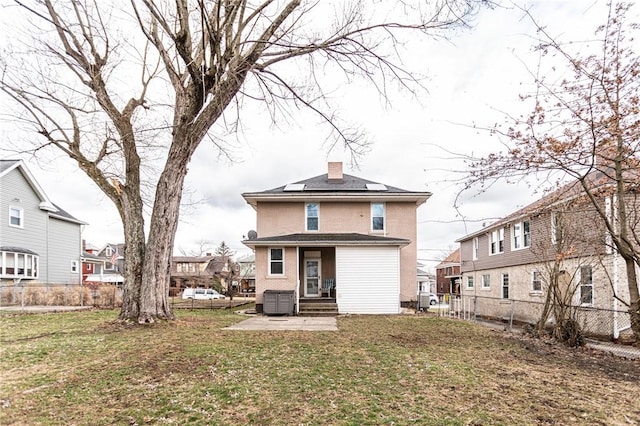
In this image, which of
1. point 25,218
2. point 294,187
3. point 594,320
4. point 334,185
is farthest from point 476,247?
point 25,218

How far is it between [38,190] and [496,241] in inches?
1120

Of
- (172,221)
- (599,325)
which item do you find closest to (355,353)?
(172,221)

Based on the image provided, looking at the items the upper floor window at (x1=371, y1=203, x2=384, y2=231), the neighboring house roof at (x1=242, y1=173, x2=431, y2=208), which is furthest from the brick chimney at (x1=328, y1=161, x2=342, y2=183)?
the upper floor window at (x1=371, y1=203, x2=384, y2=231)

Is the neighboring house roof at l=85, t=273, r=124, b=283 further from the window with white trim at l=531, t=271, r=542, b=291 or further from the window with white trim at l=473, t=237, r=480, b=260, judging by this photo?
the window with white trim at l=531, t=271, r=542, b=291

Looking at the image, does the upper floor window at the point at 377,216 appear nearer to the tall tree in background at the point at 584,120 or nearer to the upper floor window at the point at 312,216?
the upper floor window at the point at 312,216

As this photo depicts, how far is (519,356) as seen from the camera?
799 cm

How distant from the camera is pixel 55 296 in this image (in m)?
18.9

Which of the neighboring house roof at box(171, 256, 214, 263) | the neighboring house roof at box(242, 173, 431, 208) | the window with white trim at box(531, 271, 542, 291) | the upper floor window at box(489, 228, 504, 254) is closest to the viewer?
the window with white trim at box(531, 271, 542, 291)

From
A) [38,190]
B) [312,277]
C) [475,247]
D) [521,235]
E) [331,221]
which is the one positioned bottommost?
[312,277]

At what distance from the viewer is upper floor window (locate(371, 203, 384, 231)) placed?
19.0 meters

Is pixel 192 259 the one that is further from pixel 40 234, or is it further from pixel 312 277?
pixel 312 277

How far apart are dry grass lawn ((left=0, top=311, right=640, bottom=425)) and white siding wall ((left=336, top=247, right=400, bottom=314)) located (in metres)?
6.94

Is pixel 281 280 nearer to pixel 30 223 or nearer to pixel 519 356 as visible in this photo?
pixel 519 356

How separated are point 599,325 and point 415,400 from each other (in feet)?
40.7
